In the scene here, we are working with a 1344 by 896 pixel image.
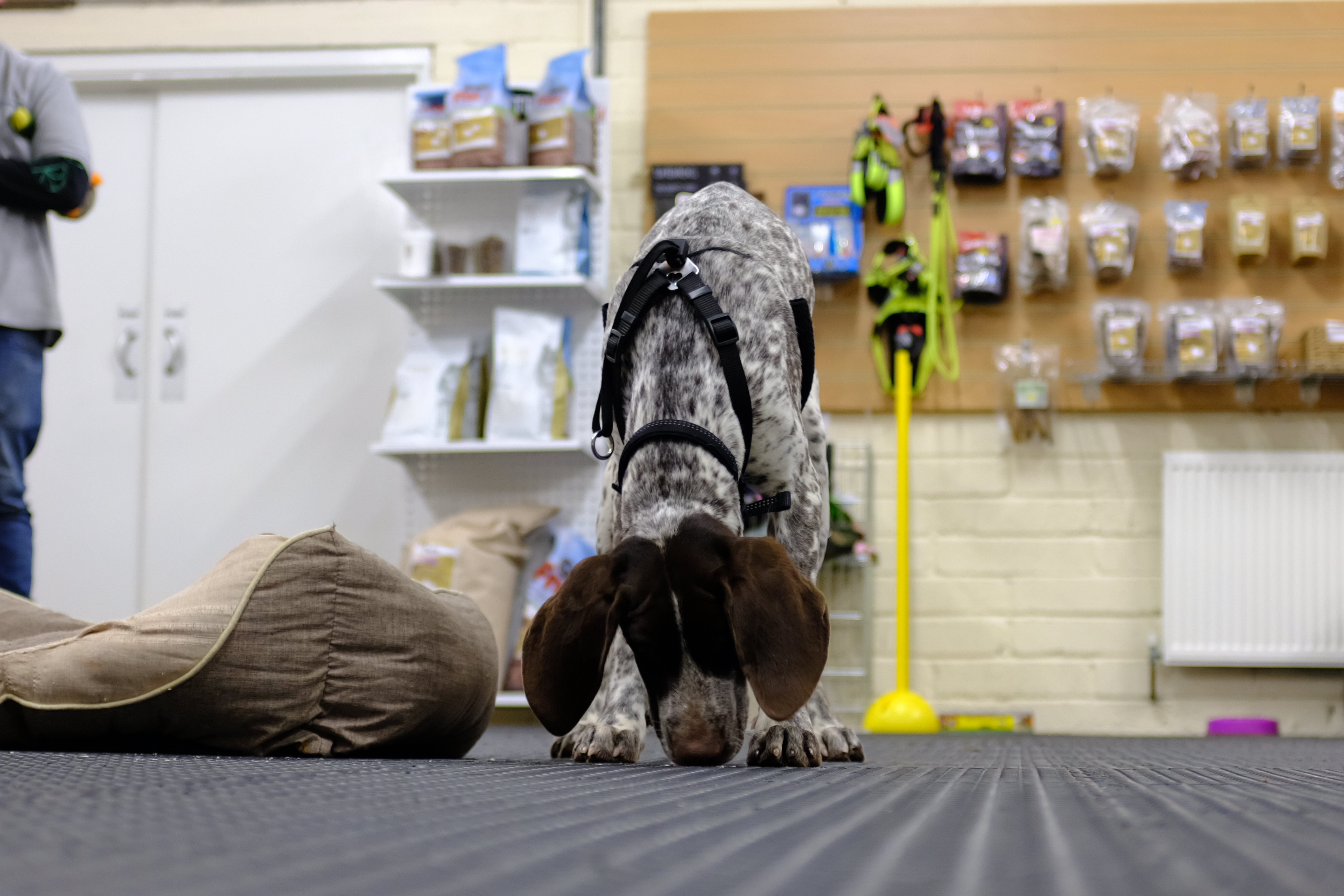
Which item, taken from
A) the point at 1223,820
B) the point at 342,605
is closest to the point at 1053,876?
the point at 1223,820

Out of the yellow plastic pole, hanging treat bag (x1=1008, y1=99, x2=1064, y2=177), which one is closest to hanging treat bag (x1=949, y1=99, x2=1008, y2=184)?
hanging treat bag (x1=1008, y1=99, x2=1064, y2=177)

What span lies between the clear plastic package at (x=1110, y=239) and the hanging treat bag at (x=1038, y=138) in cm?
22

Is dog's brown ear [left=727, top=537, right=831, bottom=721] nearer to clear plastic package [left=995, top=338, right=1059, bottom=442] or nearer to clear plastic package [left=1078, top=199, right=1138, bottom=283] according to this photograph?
clear plastic package [left=995, top=338, right=1059, bottom=442]

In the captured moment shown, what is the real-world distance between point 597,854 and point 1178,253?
4134 mm

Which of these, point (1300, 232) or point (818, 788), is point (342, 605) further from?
point (1300, 232)

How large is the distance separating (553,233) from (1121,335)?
2018 mm

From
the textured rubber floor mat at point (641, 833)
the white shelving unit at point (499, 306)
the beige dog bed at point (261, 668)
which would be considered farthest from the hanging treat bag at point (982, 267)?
the textured rubber floor mat at point (641, 833)

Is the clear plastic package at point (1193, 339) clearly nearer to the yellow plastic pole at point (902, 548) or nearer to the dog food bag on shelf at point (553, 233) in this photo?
the yellow plastic pole at point (902, 548)

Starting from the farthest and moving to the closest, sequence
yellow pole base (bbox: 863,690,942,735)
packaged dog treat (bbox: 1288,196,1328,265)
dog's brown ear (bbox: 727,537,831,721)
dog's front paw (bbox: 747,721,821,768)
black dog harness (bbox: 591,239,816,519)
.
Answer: packaged dog treat (bbox: 1288,196,1328,265) < yellow pole base (bbox: 863,690,942,735) < black dog harness (bbox: 591,239,816,519) < dog's front paw (bbox: 747,721,821,768) < dog's brown ear (bbox: 727,537,831,721)

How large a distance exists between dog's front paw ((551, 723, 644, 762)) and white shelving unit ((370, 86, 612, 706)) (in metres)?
2.37

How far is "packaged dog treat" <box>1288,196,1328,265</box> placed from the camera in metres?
4.16

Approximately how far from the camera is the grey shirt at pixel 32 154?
3.04 m

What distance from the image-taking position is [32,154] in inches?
126

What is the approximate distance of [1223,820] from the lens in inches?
30.6
